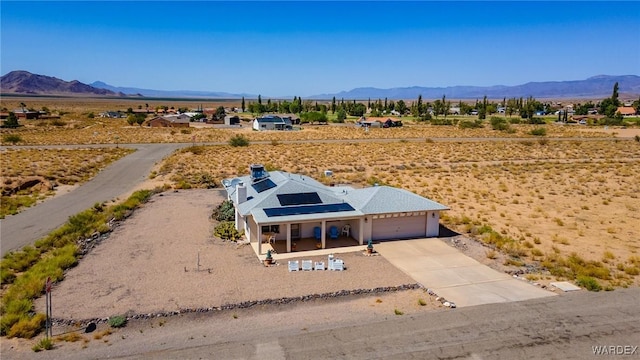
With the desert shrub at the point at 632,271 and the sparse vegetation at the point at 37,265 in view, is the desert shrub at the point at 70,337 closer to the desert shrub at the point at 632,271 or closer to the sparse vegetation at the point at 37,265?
the sparse vegetation at the point at 37,265

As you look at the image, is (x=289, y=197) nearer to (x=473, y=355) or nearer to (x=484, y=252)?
(x=484, y=252)

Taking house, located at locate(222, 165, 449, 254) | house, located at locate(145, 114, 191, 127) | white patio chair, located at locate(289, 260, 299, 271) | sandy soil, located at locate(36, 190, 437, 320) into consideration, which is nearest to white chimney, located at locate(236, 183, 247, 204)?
house, located at locate(222, 165, 449, 254)

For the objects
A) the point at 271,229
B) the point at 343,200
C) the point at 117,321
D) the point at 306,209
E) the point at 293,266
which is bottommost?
the point at 117,321

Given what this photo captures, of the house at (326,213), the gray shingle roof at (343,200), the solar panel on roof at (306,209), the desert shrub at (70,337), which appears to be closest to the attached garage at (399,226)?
the house at (326,213)

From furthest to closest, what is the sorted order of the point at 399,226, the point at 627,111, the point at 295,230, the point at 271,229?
the point at 627,111, the point at 399,226, the point at 295,230, the point at 271,229

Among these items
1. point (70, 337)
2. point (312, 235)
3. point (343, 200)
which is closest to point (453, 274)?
point (343, 200)

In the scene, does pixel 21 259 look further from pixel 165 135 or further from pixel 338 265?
pixel 165 135

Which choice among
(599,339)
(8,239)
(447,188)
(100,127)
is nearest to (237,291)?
(599,339)
